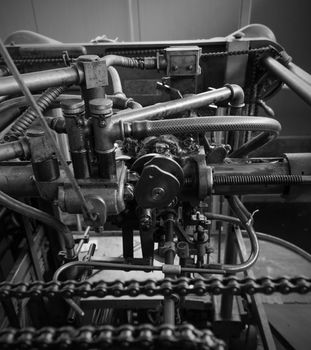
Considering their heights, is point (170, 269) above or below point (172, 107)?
below

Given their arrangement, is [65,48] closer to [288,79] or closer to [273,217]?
[288,79]

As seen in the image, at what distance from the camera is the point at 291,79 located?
967 mm

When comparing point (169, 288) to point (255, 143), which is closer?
point (169, 288)

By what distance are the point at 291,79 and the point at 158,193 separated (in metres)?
0.58

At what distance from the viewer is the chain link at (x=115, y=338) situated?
509mm

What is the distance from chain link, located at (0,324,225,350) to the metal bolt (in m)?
0.27

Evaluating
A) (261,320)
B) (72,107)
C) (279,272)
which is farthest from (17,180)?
(279,272)

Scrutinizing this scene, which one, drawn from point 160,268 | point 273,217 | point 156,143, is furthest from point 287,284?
point 273,217

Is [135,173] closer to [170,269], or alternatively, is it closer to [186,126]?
[186,126]

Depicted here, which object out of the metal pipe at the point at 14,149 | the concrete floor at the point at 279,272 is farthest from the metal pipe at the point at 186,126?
the concrete floor at the point at 279,272

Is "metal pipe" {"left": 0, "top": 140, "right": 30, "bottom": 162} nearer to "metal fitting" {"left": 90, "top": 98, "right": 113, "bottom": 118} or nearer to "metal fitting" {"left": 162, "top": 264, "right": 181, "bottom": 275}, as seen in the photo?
"metal fitting" {"left": 90, "top": 98, "right": 113, "bottom": 118}

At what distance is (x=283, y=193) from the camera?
81 centimetres

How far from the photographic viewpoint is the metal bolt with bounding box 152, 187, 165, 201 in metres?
0.71

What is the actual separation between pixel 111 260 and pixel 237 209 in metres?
0.46
